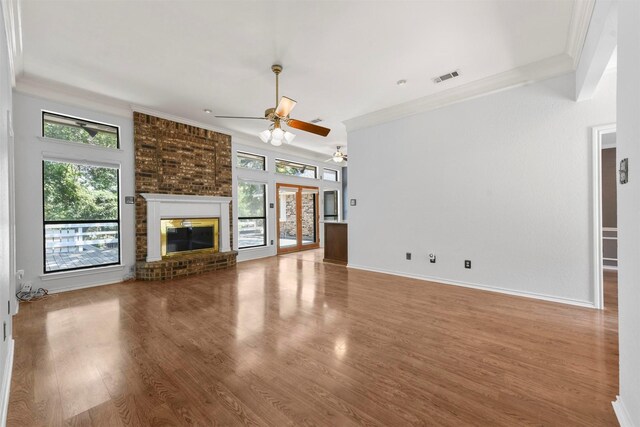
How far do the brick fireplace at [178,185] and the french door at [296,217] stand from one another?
191cm

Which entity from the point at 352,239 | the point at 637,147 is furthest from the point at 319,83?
the point at 637,147

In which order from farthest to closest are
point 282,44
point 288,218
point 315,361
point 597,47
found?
point 288,218, point 282,44, point 597,47, point 315,361

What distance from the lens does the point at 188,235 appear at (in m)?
5.72

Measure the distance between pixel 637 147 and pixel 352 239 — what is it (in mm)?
4717

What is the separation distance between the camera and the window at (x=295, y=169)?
8047mm

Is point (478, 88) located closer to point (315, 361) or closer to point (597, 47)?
point (597, 47)

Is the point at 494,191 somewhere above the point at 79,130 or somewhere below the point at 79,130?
below

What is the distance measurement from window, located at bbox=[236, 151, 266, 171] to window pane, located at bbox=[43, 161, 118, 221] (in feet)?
8.86

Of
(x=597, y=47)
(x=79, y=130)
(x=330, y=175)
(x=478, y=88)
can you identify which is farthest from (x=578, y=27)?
(x=330, y=175)

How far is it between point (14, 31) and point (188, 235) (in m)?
3.74

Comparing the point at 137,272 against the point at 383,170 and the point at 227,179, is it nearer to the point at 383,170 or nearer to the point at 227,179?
the point at 227,179

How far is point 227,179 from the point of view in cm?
646

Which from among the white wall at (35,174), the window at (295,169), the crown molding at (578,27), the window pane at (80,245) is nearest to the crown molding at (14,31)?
the white wall at (35,174)

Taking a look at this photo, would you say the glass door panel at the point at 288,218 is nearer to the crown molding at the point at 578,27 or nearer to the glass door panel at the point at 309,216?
the glass door panel at the point at 309,216
